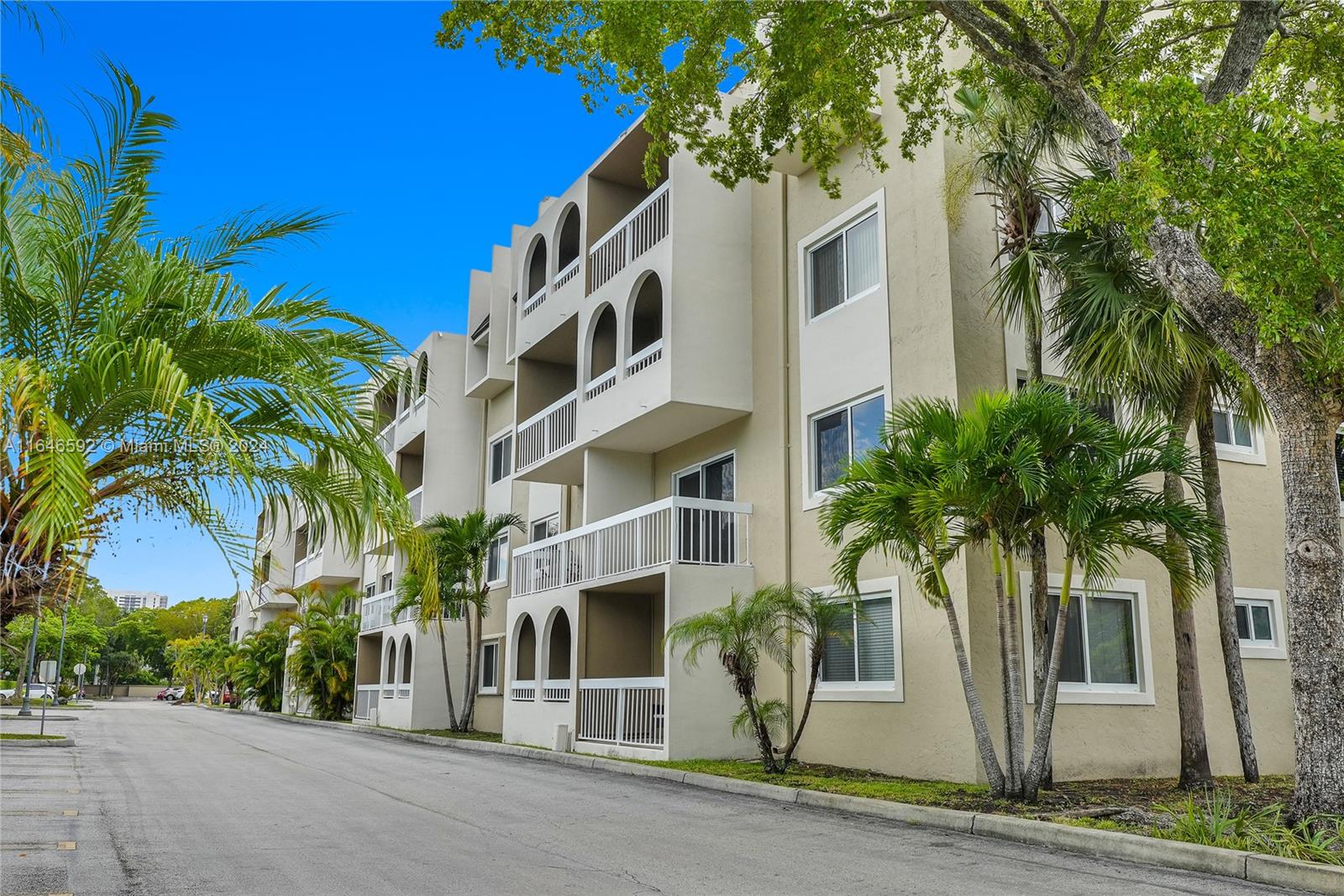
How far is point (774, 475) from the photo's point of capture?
1761 centimetres

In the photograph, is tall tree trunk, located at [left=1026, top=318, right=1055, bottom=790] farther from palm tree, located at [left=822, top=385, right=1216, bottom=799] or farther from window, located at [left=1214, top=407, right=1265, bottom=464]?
window, located at [left=1214, top=407, right=1265, bottom=464]

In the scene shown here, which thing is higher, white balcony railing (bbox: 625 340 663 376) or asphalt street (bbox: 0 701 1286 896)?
white balcony railing (bbox: 625 340 663 376)

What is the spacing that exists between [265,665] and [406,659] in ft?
73.8

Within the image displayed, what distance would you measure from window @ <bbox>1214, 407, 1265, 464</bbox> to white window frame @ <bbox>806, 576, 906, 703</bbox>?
5796 mm

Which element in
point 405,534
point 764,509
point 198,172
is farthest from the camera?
point 764,509

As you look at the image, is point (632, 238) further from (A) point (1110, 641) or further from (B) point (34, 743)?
(B) point (34, 743)

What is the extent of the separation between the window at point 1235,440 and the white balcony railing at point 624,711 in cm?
931

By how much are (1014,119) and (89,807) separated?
12.8 metres

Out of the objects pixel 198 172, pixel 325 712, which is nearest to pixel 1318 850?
pixel 198 172

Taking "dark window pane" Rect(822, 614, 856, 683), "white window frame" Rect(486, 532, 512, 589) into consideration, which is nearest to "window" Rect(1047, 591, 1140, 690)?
"dark window pane" Rect(822, 614, 856, 683)

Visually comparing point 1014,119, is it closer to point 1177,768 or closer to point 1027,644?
point 1027,644

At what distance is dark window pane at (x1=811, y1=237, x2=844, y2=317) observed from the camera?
17141 mm

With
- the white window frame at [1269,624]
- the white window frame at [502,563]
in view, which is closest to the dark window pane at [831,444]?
the white window frame at [1269,624]

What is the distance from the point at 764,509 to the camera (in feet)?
58.3
